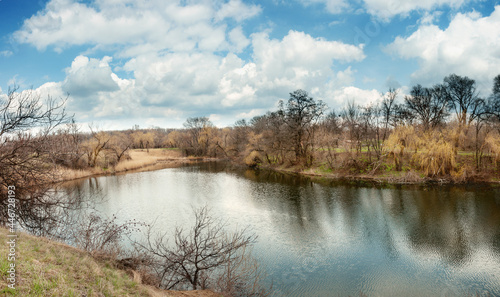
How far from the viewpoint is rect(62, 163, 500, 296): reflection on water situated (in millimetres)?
9742

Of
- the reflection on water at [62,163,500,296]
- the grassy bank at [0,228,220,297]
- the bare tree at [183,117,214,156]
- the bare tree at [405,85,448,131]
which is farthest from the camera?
the bare tree at [183,117,214,156]

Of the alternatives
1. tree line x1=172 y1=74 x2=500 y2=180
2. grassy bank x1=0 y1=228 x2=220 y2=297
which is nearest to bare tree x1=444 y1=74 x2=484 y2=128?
tree line x1=172 y1=74 x2=500 y2=180

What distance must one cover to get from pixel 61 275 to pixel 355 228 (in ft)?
46.2

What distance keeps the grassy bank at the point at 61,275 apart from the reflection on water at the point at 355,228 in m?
5.09

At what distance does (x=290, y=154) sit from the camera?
136 feet

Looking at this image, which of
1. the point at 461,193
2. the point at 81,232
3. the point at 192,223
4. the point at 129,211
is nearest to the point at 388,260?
the point at 192,223

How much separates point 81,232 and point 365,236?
13.2m

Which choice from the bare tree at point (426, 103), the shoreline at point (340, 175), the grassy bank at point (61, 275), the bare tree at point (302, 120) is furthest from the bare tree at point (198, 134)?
the grassy bank at point (61, 275)

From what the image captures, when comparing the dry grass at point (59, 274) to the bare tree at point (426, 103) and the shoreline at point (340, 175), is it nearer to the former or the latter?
the shoreline at point (340, 175)

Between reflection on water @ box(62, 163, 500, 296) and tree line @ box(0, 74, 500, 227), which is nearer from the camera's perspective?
reflection on water @ box(62, 163, 500, 296)

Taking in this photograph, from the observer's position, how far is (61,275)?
18.0ft

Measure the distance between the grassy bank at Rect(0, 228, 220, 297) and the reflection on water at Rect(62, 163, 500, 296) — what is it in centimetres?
509

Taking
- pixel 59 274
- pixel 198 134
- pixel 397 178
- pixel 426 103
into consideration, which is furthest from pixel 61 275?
pixel 198 134

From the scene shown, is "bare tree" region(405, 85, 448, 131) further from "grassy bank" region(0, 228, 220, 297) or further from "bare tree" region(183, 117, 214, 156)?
"bare tree" region(183, 117, 214, 156)
